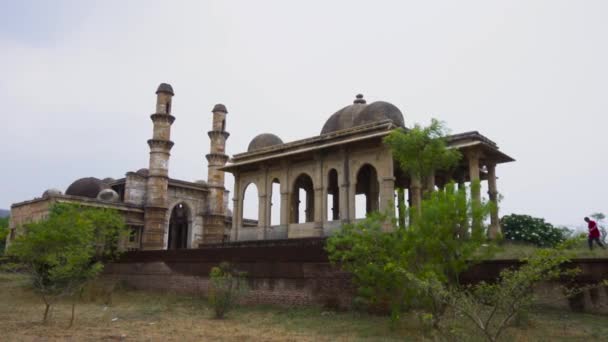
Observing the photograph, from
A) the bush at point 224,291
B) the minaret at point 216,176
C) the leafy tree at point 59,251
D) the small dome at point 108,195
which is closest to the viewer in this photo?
the leafy tree at point 59,251

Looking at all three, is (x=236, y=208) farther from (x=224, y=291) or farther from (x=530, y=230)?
(x=530, y=230)

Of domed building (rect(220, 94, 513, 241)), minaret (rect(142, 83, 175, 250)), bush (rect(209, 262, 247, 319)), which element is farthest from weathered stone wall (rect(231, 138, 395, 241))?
minaret (rect(142, 83, 175, 250))

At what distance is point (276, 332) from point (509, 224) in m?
21.5

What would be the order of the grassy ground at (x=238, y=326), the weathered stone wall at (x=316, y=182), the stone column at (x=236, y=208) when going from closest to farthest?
the grassy ground at (x=238, y=326), the weathered stone wall at (x=316, y=182), the stone column at (x=236, y=208)

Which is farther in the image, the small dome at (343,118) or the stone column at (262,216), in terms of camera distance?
the stone column at (262,216)

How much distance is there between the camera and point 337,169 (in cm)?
1900

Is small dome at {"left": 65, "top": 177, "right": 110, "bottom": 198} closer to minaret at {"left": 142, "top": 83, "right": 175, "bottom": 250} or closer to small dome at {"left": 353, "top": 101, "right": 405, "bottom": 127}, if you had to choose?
minaret at {"left": 142, "top": 83, "right": 175, "bottom": 250}

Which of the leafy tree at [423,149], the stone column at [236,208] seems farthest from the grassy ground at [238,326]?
the stone column at [236,208]

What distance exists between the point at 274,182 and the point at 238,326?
11.1m

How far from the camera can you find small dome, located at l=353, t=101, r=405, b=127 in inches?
732

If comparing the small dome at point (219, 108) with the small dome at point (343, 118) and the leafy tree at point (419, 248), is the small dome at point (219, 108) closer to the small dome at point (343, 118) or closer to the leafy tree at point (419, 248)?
the small dome at point (343, 118)

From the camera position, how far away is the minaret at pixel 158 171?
27.0 metres

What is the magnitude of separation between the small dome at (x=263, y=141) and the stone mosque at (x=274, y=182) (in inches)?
1.9

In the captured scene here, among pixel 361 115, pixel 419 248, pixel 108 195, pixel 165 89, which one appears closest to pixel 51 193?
pixel 108 195
